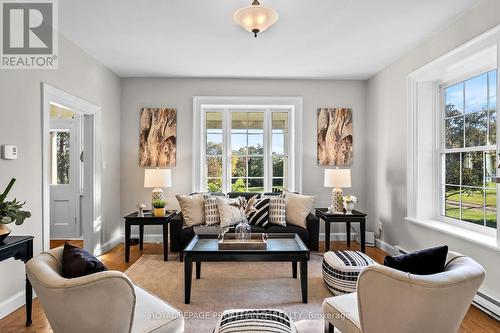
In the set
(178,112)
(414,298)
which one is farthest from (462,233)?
(178,112)

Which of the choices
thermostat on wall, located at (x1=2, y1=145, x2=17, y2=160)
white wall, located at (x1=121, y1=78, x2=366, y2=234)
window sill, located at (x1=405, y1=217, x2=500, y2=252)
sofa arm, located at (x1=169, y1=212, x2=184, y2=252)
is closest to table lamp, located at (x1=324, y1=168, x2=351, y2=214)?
white wall, located at (x1=121, y1=78, x2=366, y2=234)

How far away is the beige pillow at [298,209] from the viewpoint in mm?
4055

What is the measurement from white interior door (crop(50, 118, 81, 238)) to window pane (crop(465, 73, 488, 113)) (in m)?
5.40

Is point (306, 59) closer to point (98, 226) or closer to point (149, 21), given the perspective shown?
point (149, 21)

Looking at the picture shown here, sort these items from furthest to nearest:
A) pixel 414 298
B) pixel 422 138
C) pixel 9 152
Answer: pixel 422 138
pixel 9 152
pixel 414 298

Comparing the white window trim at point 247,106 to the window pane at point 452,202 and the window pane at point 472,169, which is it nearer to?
the window pane at point 452,202

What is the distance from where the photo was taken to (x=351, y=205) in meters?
4.19

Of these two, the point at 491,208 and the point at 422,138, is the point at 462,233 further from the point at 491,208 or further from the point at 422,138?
the point at 422,138

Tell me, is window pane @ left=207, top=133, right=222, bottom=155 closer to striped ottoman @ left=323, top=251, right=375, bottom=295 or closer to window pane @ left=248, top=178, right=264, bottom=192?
window pane @ left=248, top=178, right=264, bottom=192

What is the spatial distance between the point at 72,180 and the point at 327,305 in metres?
4.65

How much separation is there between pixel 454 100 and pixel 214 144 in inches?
131

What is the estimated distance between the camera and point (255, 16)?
7.59 ft

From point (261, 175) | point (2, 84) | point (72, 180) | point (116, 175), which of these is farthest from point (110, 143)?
point (261, 175)

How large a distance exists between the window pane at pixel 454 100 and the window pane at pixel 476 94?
80 millimetres
